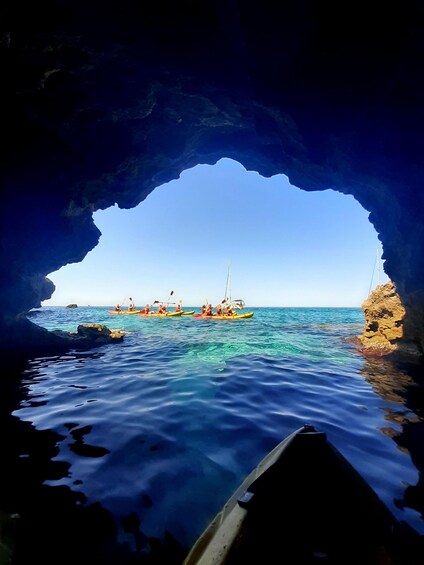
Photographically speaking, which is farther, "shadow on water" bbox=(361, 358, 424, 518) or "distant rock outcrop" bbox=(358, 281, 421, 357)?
"distant rock outcrop" bbox=(358, 281, 421, 357)

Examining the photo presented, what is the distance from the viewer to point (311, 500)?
200 centimetres

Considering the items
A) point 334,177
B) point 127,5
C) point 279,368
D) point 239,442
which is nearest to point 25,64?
point 127,5

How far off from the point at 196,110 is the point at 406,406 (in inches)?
454

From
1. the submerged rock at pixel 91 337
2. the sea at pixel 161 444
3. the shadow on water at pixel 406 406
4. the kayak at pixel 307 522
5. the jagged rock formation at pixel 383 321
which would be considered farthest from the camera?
the submerged rock at pixel 91 337

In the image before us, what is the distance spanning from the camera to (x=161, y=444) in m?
3.85

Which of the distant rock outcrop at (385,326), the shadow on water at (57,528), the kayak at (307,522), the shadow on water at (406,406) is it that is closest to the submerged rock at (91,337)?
the shadow on water at (57,528)

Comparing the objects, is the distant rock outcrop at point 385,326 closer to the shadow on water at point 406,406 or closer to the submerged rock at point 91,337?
the shadow on water at point 406,406

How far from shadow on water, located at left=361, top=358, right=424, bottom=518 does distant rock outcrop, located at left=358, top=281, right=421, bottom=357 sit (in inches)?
88.0

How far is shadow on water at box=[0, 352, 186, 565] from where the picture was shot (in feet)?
6.95

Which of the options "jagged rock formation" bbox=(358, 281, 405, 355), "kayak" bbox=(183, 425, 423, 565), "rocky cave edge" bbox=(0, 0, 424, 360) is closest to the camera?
"kayak" bbox=(183, 425, 423, 565)

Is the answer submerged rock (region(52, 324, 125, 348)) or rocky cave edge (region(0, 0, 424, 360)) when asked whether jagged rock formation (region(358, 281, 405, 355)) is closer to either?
rocky cave edge (region(0, 0, 424, 360))

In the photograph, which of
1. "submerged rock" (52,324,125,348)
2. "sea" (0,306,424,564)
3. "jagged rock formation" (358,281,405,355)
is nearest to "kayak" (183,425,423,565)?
"sea" (0,306,424,564)

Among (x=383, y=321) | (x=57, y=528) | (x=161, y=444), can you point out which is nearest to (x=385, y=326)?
(x=383, y=321)

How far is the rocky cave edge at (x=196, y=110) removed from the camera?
6.04m
